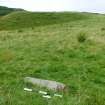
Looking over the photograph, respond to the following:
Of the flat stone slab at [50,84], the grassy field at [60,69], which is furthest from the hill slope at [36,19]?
the flat stone slab at [50,84]

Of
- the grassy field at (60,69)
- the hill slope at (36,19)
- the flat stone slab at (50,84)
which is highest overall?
the flat stone slab at (50,84)

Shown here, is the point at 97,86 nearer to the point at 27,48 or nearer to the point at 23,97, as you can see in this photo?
the point at 23,97

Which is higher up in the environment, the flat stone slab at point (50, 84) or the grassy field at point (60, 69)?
the flat stone slab at point (50, 84)

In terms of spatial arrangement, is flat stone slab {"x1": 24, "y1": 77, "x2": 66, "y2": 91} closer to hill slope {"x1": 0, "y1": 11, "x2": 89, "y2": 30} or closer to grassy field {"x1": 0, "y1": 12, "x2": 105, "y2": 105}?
grassy field {"x1": 0, "y1": 12, "x2": 105, "y2": 105}

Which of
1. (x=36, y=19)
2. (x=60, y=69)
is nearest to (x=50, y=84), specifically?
(x=60, y=69)

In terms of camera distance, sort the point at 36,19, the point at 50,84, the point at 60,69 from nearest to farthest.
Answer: the point at 50,84 → the point at 60,69 → the point at 36,19

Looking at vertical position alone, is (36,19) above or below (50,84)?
below

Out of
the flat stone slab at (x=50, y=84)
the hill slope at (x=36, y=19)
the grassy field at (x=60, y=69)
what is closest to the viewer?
the grassy field at (x=60, y=69)

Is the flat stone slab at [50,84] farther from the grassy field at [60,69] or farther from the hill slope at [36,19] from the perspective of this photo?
the hill slope at [36,19]

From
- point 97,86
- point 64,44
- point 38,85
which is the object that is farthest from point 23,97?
point 64,44

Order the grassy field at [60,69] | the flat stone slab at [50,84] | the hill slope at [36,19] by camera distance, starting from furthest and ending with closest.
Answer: the hill slope at [36,19] → the flat stone slab at [50,84] → the grassy field at [60,69]

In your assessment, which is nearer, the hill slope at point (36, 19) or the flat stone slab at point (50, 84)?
the flat stone slab at point (50, 84)

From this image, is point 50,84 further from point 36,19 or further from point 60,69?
point 36,19

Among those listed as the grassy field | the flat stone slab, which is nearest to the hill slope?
the grassy field
